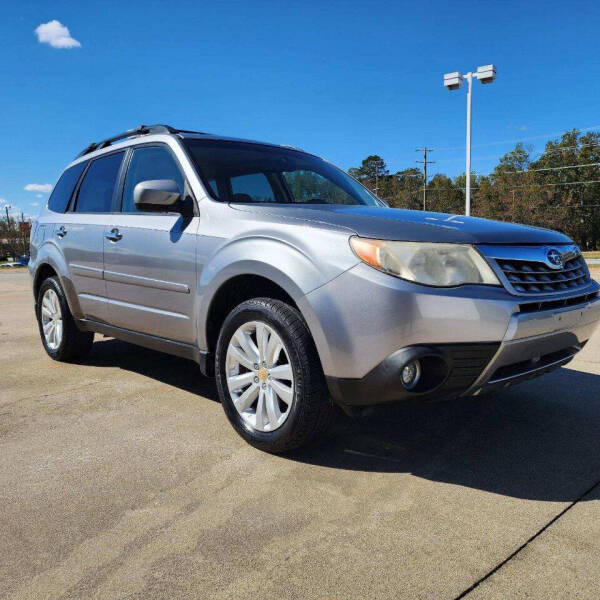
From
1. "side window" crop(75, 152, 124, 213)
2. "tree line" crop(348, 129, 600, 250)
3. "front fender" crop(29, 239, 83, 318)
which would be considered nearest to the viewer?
"side window" crop(75, 152, 124, 213)

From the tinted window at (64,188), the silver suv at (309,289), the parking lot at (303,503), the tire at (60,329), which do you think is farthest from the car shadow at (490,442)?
the tinted window at (64,188)

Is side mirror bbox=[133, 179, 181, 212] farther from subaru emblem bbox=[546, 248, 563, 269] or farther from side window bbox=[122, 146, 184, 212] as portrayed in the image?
subaru emblem bbox=[546, 248, 563, 269]

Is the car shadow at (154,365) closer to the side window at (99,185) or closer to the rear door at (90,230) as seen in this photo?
the rear door at (90,230)

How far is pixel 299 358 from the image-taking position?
263 cm

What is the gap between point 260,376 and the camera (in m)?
2.90

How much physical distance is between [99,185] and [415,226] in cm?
291

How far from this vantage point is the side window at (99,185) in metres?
4.32

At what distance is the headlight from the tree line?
55.1m

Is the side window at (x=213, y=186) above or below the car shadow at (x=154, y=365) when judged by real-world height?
above

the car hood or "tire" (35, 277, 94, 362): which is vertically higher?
the car hood

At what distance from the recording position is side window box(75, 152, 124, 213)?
4.32 metres

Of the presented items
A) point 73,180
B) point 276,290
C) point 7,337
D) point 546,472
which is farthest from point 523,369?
point 7,337

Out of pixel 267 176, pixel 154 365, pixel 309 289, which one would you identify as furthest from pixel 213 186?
pixel 154 365

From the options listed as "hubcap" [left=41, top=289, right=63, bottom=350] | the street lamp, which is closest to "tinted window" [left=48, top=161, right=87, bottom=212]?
"hubcap" [left=41, top=289, right=63, bottom=350]
